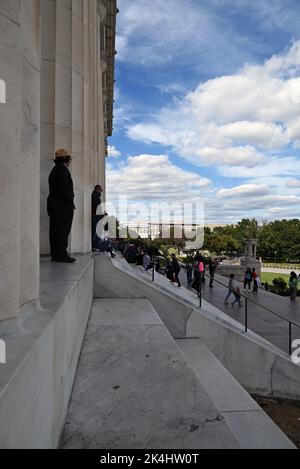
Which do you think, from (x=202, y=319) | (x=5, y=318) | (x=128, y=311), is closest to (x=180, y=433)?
(x=5, y=318)

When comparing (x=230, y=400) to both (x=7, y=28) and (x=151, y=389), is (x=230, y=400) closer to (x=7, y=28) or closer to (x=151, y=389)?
(x=151, y=389)

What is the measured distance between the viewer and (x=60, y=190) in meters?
5.86

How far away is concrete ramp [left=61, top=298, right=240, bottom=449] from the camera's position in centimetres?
262

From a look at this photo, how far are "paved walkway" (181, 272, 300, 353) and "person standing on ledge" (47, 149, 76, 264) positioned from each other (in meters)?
5.66

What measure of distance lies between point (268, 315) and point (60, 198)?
441 inches

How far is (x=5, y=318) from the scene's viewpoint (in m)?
2.20

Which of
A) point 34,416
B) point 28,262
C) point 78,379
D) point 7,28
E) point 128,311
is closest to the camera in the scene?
point 34,416

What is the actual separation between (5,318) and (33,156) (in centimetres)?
125

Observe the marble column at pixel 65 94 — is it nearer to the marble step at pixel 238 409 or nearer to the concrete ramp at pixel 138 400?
the marble step at pixel 238 409
